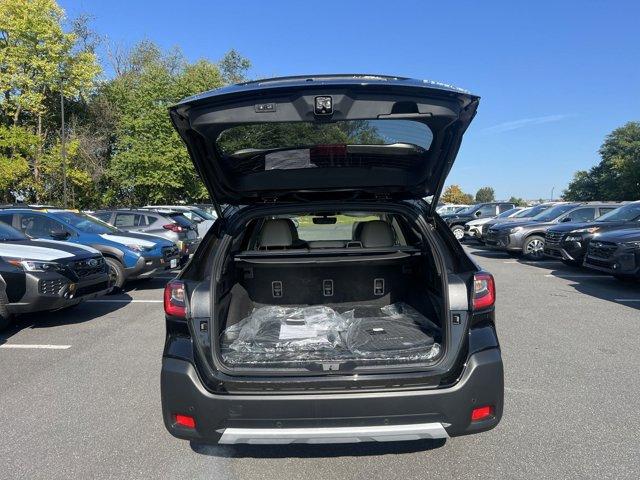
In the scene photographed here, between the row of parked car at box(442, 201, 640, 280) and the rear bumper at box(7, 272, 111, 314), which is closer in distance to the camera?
the rear bumper at box(7, 272, 111, 314)

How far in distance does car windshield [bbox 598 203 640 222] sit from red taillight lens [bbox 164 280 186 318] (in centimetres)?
1080

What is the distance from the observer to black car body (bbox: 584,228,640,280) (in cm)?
780

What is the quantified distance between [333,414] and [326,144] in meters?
1.57

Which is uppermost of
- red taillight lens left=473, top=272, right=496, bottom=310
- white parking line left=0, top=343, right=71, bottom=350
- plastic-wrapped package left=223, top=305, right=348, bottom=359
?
red taillight lens left=473, top=272, right=496, bottom=310

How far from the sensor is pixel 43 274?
5.82 m

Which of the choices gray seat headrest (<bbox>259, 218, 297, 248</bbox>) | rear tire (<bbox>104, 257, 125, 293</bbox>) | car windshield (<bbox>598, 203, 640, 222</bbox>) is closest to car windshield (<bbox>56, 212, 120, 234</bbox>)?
rear tire (<bbox>104, 257, 125, 293</bbox>)

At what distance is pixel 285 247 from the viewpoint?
4.18 m

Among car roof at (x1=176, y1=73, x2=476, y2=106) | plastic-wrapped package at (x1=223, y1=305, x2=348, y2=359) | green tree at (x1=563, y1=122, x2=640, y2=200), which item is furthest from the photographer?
green tree at (x1=563, y1=122, x2=640, y2=200)

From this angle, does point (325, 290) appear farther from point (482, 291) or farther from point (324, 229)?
point (482, 291)

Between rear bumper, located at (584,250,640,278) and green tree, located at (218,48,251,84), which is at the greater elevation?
green tree, located at (218,48,251,84)

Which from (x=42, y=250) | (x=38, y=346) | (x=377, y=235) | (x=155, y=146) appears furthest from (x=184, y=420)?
(x=155, y=146)

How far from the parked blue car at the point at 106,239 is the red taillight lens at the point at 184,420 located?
6.37 metres

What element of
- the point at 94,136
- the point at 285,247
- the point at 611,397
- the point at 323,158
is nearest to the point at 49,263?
the point at 285,247

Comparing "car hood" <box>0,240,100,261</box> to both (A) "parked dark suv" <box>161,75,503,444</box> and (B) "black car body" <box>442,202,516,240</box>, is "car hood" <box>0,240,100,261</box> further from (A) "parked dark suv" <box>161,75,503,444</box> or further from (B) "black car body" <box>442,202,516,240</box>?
(B) "black car body" <box>442,202,516,240</box>
